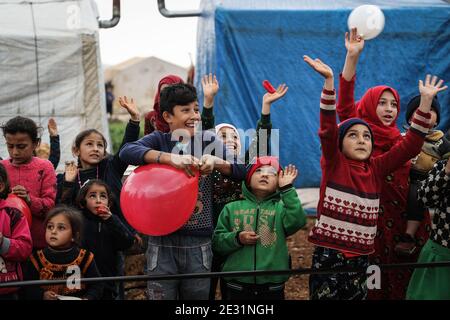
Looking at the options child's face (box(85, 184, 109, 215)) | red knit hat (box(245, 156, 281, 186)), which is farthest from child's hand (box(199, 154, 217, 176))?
child's face (box(85, 184, 109, 215))

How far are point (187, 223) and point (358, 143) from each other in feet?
3.14

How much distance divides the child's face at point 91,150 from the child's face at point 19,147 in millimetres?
324

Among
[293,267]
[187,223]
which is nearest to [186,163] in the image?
[187,223]

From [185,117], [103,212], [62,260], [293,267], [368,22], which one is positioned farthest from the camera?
[293,267]

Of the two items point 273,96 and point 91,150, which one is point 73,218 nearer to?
point 91,150

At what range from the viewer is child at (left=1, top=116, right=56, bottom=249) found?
347 cm

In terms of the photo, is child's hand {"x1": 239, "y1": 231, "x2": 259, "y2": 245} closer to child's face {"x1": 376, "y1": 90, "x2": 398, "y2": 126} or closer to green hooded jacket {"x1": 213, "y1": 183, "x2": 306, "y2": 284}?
green hooded jacket {"x1": 213, "y1": 183, "x2": 306, "y2": 284}

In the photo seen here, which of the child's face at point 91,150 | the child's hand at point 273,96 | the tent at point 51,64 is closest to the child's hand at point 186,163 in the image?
the child's hand at point 273,96

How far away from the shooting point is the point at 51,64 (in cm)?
716

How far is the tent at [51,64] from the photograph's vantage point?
7074 millimetres

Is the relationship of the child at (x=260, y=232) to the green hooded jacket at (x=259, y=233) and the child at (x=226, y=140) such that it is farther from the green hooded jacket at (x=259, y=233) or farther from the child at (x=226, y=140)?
the child at (x=226, y=140)

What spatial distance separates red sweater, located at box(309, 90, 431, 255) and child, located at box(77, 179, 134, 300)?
3.75 feet

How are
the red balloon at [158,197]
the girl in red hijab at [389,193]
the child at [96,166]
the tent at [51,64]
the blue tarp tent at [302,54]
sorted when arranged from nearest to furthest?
the red balloon at [158,197] < the girl in red hijab at [389,193] < the child at [96,166] < the blue tarp tent at [302,54] < the tent at [51,64]

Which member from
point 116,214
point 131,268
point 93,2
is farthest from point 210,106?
point 93,2
